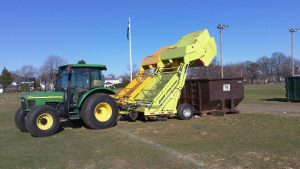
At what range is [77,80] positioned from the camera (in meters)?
14.2

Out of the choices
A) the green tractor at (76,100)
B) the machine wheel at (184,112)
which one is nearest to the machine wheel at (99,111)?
the green tractor at (76,100)

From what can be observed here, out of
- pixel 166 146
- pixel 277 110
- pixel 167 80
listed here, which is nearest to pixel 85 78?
pixel 167 80

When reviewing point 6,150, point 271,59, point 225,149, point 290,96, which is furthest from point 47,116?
point 271,59

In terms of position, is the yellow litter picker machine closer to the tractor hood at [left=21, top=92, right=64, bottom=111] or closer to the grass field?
the grass field

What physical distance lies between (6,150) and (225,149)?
18.8 ft

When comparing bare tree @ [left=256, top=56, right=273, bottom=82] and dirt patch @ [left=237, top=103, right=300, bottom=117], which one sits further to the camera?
bare tree @ [left=256, top=56, right=273, bottom=82]

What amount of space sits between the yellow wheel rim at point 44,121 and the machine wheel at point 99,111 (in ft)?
4.15

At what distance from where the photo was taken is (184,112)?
16.1 meters

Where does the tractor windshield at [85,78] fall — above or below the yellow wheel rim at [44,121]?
above

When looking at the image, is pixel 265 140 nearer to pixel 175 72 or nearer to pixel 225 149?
pixel 225 149

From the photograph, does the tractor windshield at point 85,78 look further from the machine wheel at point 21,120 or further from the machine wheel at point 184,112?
the machine wheel at point 184,112

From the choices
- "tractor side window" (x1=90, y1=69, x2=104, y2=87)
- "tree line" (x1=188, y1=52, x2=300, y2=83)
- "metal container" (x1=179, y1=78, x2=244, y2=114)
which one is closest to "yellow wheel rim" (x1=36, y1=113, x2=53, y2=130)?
"tractor side window" (x1=90, y1=69, x2=104, y2=87)

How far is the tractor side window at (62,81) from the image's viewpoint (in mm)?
14275

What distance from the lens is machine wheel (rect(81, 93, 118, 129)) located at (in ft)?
45.2
